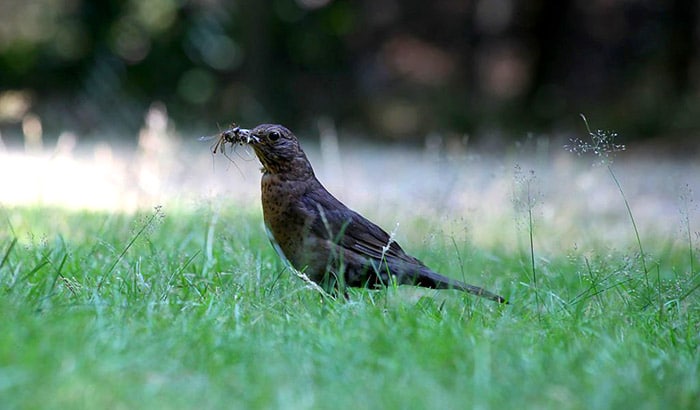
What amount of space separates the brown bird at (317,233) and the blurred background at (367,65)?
30.6ft

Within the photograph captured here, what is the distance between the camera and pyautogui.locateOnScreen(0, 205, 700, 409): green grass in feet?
9.16

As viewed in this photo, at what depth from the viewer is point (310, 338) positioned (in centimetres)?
340

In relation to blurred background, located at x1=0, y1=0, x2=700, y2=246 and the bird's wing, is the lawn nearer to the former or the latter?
the bird's wing

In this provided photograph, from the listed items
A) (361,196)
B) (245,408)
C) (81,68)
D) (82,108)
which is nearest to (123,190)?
(361,196)

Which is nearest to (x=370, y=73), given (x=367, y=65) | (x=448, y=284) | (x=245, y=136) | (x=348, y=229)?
(x=367, y=65)

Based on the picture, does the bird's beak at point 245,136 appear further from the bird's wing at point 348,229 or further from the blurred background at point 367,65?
the blurred background at point 367,65

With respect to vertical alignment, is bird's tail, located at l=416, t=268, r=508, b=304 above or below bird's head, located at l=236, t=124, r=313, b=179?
below

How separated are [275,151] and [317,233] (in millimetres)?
459

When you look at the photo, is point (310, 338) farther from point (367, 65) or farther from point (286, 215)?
point (367, 65)

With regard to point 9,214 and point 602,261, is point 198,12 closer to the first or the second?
point 9,214

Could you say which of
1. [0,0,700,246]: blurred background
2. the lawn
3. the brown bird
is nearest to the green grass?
the lawn

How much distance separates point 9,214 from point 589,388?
383cm

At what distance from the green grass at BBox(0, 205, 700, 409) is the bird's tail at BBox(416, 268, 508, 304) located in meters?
0.05

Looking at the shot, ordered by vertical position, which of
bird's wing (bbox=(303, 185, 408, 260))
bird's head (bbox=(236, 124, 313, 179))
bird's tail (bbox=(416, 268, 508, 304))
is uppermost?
bird's head (bbox=(236, 124, 313, 179))
